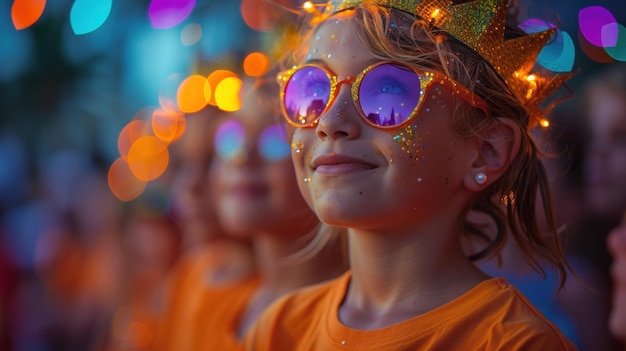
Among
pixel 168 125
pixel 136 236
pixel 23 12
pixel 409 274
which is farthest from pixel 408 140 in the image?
pixel 136 236

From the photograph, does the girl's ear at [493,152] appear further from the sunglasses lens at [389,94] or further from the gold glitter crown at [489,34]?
the sunglasses lens at [389,94]

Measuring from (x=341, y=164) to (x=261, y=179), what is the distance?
1.22 m

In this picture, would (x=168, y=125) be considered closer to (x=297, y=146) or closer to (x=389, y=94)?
(x=297, y=146)

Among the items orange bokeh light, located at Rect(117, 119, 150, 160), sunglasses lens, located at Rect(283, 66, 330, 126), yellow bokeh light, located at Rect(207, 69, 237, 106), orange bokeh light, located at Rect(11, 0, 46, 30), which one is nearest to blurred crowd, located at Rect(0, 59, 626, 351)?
yellow bokeh light, located at Rect(207, 69, 237, 106)

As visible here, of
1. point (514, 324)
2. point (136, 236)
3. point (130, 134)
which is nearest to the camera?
point (514, 324)

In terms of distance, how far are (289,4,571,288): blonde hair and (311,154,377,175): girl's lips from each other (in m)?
0.21

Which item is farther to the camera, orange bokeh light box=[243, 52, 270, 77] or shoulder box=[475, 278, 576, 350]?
orange bokeh light box=[243, 52, 270, 77]

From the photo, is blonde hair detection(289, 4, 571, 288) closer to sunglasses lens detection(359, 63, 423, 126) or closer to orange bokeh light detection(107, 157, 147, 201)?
sunglasses lens detection(359, 63, 423, 126)

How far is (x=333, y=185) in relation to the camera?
1.54 metres

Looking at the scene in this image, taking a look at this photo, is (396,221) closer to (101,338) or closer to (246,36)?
(246,36)

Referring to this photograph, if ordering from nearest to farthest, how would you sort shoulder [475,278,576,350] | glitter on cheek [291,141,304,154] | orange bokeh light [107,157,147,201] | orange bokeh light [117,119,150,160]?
shoulder [475,278,576,350]
glitter on cheek [291,141,304,154]
orange bokeh light [117,119,150,160]
orange bokeh light [107,157,147,201]

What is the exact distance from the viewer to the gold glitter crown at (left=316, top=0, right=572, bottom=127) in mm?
1540

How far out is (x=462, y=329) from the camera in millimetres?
1484

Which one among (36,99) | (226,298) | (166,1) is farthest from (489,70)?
(36,99)
